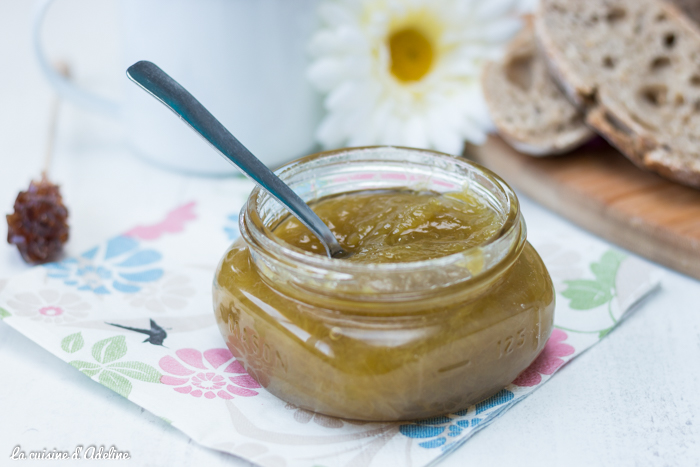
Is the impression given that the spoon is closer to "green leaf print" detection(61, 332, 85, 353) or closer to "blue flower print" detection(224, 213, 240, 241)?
"green leaf print" detection(61, 332, 85, 353)

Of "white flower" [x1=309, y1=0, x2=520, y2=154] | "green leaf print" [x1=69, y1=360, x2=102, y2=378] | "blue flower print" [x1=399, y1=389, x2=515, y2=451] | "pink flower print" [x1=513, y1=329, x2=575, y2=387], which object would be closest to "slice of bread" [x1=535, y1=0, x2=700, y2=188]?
"white flower" [x1=309, y1=0, x2=520, y2=154]

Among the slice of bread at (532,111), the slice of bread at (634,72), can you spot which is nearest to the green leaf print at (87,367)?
the slice of bread at (532,111)

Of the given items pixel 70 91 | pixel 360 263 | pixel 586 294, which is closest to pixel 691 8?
pixel 586 294

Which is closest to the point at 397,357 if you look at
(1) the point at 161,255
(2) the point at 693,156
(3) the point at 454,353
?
(3) the point at 454,353

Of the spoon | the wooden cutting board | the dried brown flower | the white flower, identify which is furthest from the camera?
the white flower

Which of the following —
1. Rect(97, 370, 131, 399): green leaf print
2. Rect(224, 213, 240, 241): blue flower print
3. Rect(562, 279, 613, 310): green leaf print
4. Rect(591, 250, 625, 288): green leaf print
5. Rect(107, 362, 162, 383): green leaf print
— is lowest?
Rect(591, 250, 625, 288): green leaf print

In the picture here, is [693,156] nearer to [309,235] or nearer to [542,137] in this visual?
[542,137]
